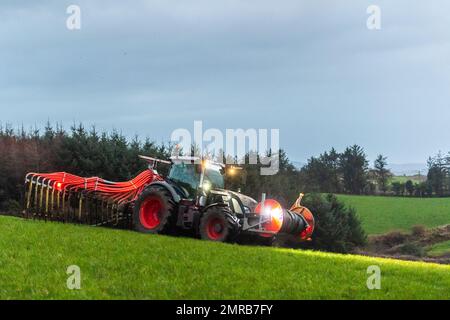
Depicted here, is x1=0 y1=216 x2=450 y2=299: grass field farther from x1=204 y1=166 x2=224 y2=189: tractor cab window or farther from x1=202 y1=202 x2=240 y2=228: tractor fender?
x1=204 y1=166 x2=224 y2=189: tractor cab window

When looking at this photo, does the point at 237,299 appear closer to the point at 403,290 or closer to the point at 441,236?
the point at 403,290

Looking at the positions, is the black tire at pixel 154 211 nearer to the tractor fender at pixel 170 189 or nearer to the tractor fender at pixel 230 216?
the tractor fender at pixel 170 189

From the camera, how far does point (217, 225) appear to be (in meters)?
14.2

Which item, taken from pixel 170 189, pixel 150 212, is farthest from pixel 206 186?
pixel 150 212

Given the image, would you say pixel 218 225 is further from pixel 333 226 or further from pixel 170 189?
pixel 333 226

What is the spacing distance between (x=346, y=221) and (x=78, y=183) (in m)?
17.1

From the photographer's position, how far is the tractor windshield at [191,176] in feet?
51.1

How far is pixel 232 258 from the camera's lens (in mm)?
10312

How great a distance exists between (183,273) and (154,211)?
7240mm

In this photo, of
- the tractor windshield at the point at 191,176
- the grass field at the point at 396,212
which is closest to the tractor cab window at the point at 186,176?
the tractor windshield at the point at 191,176

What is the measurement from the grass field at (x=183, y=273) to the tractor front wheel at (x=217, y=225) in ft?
5.39

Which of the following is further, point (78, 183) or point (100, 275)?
point (78, 183)

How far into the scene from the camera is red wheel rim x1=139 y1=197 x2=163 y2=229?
51.4 feet
